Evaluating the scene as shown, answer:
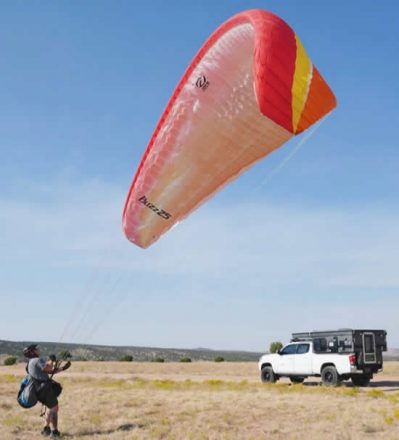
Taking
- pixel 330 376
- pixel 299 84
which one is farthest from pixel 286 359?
pixel 299 84

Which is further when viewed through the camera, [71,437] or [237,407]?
[237,407]

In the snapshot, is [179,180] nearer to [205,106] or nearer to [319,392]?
[205,106]

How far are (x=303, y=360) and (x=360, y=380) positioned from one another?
7.59ft

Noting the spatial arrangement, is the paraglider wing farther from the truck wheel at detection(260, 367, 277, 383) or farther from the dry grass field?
the truck wheel at detection(260, 367, 277, 383)

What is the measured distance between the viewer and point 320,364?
23.5 m

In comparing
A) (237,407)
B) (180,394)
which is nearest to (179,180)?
(237,407)

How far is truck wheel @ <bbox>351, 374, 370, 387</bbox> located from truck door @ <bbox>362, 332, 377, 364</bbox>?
25.9 inches

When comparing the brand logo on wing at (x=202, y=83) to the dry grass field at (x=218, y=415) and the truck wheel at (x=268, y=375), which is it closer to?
the dry grass field at (x=218, y=415)

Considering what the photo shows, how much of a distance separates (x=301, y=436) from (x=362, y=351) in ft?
38.9

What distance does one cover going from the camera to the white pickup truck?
74.7 ft

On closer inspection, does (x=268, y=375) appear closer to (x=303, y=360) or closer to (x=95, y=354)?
(x=303, y=360)

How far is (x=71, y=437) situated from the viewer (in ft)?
39.2

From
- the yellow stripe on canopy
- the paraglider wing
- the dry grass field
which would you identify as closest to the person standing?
the dry grass field

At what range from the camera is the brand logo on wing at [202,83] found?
10891mm
